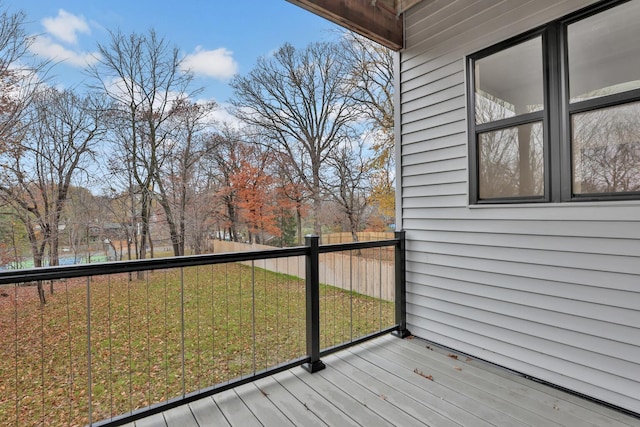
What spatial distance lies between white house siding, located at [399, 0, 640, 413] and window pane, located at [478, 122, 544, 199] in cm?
14

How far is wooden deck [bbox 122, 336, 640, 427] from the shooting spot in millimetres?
1799

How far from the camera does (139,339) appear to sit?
4430mm

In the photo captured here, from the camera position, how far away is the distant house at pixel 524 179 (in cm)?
190

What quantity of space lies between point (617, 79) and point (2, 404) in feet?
20.1

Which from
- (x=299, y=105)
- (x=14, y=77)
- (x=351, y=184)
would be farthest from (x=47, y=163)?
(x=351, y=184)

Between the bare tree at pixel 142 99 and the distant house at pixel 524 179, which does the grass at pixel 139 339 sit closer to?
the distant house at pixel 524 179

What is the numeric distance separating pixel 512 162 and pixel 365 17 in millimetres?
1884

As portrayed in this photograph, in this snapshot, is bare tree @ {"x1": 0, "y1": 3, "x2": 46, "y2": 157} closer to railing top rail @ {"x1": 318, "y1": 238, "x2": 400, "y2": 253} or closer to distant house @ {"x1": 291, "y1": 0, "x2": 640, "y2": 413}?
distant house @ {"x1": 291, "y1": 0, "x2": 640, "y2": 413}

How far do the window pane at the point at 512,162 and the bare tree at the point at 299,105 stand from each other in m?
7.15

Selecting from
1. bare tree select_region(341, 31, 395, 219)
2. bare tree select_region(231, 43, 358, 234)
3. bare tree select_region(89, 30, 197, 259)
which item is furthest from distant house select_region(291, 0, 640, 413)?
bare tree select_region(89, 30, 197, 259)

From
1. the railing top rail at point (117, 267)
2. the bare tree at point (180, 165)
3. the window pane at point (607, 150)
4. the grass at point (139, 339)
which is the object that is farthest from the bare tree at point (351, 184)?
the railing top rail at point (117, 267)

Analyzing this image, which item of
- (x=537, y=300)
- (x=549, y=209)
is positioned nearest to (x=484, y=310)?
(x=537, y=300)

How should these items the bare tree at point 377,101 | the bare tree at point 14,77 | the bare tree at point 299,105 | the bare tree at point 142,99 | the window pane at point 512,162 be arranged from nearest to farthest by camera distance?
the window pane at point 512,162
the bare tree at point 14,77
the bare tree at point 142,99
the bare tree at point 377,101
the bare tree at point 299,105

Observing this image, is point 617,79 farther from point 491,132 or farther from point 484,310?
point 484,310
